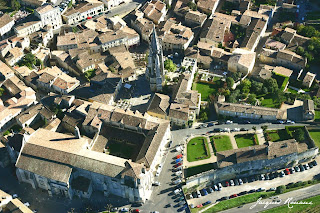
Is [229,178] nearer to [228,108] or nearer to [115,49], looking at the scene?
[228,108]

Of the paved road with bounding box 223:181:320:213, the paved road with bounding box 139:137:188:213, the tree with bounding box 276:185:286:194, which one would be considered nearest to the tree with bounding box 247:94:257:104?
the tree with bounding box 276:185:286:194

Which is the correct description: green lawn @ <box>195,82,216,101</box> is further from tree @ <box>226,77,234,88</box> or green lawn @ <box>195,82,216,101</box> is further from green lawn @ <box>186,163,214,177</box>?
green lawn @ <box>186,163,214,177</box>

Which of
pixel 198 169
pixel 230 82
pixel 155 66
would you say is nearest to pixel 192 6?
Result: pixel 230 82

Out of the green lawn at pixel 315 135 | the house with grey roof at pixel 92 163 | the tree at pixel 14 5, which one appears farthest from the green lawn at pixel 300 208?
the tree at pixel 14 5

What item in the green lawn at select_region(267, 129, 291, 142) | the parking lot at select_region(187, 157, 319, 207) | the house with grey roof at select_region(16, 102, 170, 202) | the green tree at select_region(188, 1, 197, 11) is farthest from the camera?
the green tree at select_region(188, 1, 197, 11)

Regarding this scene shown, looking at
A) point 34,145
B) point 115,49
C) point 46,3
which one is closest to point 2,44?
point 46,3

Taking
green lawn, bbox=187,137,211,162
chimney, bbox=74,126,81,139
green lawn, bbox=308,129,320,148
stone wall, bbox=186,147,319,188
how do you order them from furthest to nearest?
green lawn, bbox=308,129,320,148 → green lawn, bbox=187,137,211,162 → chimney, bbox=74,126,81,139 → stone wall, bbox=186,147,319,188

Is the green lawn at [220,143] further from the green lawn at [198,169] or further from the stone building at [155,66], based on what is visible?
the stone building at [155,66]
